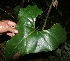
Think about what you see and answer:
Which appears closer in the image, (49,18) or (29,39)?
(29,39)

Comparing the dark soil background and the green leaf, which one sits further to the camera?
the dark soil background

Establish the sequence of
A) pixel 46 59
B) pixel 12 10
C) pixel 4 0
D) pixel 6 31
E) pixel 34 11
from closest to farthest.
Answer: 1. pixel 34 11
2. pixel 6 31
3. pixel 46 59
4. pixel 12 10
5. pixel 4 0

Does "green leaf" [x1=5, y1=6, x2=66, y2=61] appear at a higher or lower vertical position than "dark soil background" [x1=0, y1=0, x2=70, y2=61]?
lower

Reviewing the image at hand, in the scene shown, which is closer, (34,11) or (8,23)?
(34,11)

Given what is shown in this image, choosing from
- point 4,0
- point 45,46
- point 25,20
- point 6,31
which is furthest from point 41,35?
point 4,0

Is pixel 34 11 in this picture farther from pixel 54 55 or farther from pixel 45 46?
pixel 54 55
